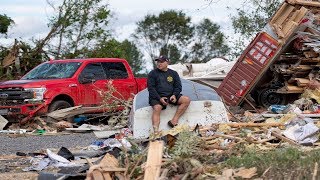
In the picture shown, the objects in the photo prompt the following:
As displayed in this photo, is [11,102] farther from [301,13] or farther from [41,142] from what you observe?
[301,13]

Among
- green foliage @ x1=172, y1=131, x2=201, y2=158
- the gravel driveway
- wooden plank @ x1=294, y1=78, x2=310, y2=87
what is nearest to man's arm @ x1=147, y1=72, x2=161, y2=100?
the gravel driveway

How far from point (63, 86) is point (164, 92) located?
5.86m

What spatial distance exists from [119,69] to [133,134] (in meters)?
7.30

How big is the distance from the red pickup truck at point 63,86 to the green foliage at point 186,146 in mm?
9734

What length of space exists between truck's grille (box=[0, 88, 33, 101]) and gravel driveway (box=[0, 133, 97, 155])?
58.4 inches

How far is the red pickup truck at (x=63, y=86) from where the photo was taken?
17.6m

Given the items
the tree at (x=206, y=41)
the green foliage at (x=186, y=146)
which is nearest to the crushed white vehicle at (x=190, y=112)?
the green foliage at (x=186, y=146)

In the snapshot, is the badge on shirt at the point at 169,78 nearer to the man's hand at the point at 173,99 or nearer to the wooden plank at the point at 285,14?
the man's hand at the point at 173,99

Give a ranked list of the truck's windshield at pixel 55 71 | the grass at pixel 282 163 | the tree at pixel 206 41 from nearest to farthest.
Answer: the grass at pixel 282 163 → the truck's windshield at pixel 55 71 → the tree at pixel 206 41

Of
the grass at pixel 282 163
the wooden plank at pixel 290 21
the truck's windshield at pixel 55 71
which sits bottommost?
the grass at pixel 282 163

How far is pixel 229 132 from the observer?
10617 mm

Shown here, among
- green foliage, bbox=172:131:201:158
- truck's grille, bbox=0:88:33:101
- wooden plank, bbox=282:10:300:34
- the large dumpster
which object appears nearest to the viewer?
green foliage, bbox=172:131:201:158

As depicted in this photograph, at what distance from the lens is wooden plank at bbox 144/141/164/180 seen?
23.4ft

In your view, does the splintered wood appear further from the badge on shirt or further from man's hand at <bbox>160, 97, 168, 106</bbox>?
the badge on shirt
